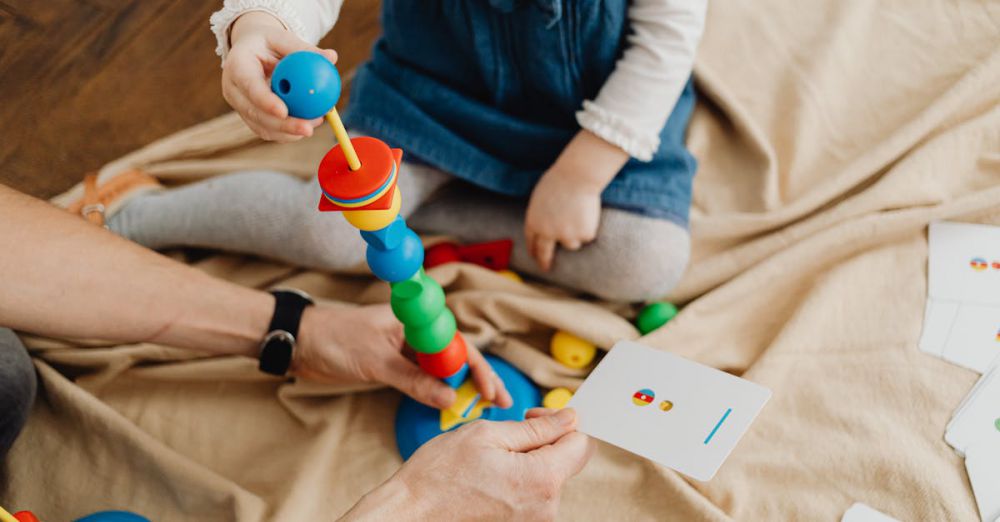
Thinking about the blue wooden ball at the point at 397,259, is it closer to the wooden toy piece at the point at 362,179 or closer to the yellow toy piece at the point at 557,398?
the wooden toy piece at the point at 362,179

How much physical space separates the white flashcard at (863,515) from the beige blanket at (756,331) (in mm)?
13

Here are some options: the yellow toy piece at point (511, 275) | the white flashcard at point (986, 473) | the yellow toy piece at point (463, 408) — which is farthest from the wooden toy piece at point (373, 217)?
the white flashcard at point (986, 473)

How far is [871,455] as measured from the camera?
904 millimetres

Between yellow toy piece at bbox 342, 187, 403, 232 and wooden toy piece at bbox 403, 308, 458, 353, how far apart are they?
17 centimetres

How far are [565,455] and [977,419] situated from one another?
469 millimetres

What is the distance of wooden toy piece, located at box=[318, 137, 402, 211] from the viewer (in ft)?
2.11

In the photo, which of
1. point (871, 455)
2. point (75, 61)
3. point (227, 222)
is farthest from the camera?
point (75, 61)

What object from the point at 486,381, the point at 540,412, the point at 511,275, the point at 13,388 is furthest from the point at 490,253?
the point at 13,388

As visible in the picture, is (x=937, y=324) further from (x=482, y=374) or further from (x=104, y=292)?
(x=104, y=292)

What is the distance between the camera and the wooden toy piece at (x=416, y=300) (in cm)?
80

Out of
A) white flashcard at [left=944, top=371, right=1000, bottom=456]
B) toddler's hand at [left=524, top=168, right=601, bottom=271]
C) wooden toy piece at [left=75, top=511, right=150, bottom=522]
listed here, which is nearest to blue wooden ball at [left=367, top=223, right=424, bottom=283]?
toddler's hand at [left=524, top=168, right=601, bottom=271]

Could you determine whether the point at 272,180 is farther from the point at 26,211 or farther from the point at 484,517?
the point at 484,517

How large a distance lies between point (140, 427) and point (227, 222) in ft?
0.92

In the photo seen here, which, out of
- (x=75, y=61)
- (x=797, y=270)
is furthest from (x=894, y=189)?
(x=75, y=61)
